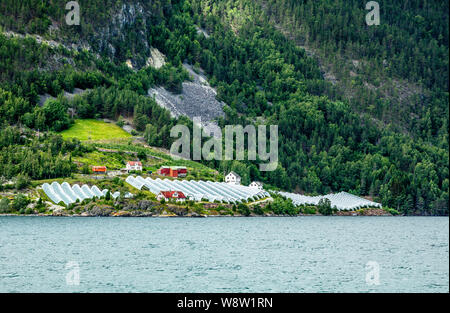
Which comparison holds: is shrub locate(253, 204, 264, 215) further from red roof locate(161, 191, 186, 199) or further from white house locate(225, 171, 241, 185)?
white house locate(225, 171, 241, 185)

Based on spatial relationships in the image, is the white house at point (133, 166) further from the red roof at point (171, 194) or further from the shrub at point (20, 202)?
the shrub at point (20, 202)

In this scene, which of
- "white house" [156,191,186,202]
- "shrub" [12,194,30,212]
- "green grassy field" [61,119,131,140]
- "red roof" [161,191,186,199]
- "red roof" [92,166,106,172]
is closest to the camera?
"shrub" [12,194,30,212]

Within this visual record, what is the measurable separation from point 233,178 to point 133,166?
2969 cm

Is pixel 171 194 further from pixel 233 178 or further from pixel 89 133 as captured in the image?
pixel 89 133

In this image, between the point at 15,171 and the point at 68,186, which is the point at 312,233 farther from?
the point at 15,171

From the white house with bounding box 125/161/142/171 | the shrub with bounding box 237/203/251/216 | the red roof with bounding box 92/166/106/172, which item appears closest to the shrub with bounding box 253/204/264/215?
the shrub with bounding box 237/203/251/216

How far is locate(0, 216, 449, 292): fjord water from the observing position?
188ft

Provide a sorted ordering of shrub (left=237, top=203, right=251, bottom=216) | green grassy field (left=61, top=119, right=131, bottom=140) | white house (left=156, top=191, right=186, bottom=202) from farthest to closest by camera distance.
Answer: green grassy field (left=61, top=119, right=131, bottom=140) → shrub (left=237, top=203, right=251, bottom=216) → white house (left=156, top=191, right=186, bottom=202)

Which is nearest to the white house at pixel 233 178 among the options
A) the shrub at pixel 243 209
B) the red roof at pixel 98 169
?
the shrub at pixel 243 209

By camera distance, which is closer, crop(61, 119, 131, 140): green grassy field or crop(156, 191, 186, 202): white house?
crop(156, 191, 186, 202): white house

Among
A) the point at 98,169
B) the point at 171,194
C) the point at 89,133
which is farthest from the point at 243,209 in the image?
the point at 89,133

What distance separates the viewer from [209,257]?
74438mm

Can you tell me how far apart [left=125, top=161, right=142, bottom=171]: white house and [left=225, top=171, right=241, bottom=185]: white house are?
2598 cm
